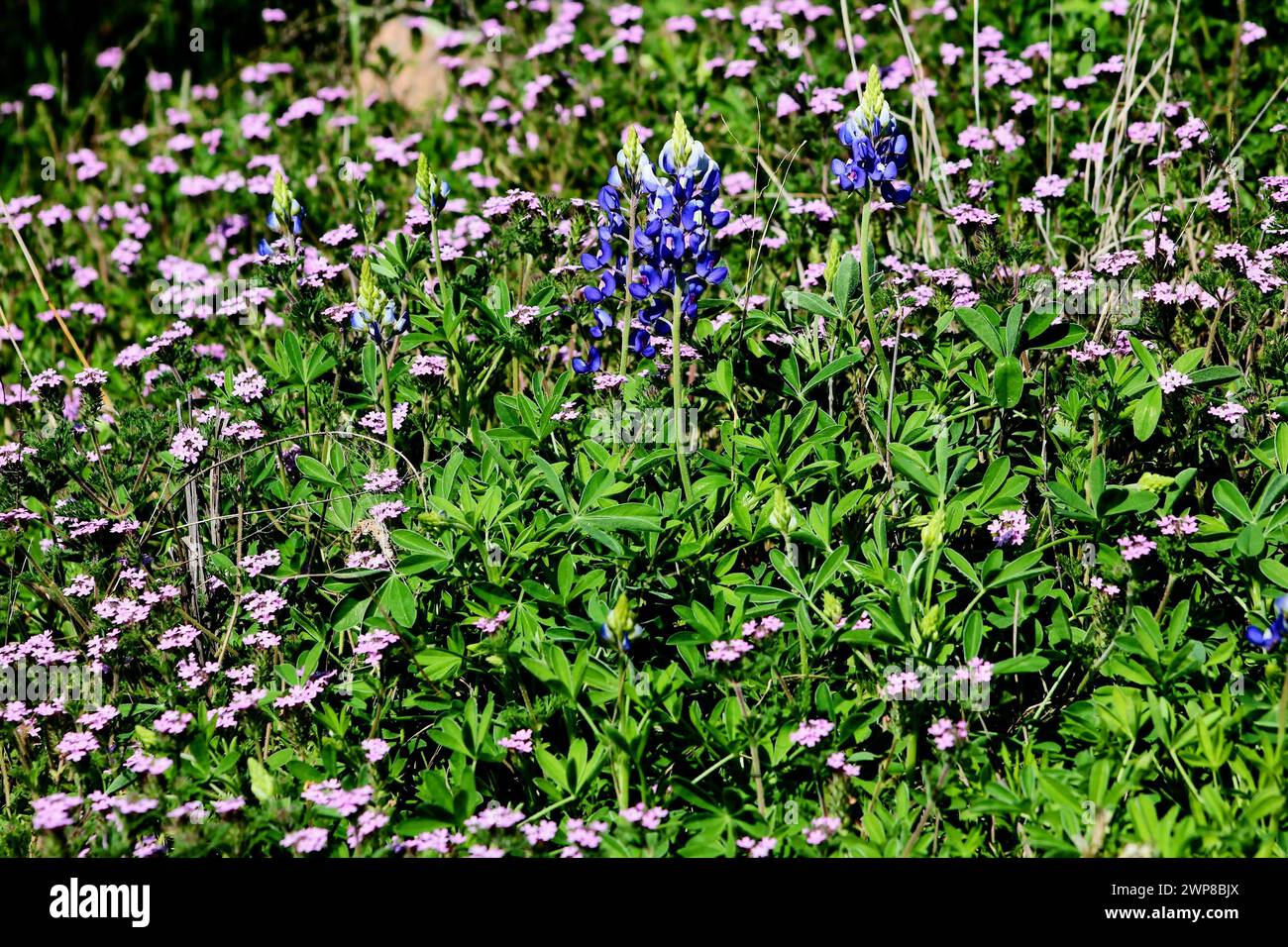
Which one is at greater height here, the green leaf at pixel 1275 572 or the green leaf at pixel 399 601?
the green leaf at pixel 1275 572

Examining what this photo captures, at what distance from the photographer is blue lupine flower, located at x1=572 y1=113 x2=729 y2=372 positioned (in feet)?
9.37

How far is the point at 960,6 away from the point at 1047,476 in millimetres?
2992

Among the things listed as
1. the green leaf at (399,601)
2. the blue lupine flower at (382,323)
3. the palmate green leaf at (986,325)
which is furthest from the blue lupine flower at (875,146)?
the green leaf at (399,601)

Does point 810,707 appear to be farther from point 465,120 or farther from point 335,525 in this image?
point 465,120

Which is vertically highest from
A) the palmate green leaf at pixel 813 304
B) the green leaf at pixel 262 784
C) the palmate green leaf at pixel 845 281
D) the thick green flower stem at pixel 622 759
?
the palmate green leaf at pixel 845 281

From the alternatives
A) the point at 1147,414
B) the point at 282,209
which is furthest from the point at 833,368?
the point at 282,209

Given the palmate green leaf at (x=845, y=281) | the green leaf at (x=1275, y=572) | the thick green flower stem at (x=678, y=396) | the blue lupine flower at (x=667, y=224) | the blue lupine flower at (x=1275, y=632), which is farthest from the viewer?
the palmate green leaf at (x=845, y=281)

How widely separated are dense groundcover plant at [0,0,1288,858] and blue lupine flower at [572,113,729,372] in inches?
0.6

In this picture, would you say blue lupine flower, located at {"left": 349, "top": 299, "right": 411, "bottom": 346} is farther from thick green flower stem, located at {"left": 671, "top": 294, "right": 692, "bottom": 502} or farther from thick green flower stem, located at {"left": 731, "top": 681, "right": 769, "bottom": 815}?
thick green flower stem, located at {"left": 731, "top": 681, "right": 769, "bottom": 815}

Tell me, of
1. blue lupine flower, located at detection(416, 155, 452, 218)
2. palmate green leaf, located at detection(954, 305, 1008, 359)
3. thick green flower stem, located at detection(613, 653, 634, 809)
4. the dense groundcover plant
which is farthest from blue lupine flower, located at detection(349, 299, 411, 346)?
palmate green leaf, located at detection(954, 305, 1008, 359)

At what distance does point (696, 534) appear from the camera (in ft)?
9.12

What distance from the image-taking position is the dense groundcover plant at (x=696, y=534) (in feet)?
7.81

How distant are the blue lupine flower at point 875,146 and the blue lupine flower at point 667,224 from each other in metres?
0.31

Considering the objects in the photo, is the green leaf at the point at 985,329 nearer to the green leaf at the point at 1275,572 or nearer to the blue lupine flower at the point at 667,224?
the blue lupine flower at the point at 667,224
